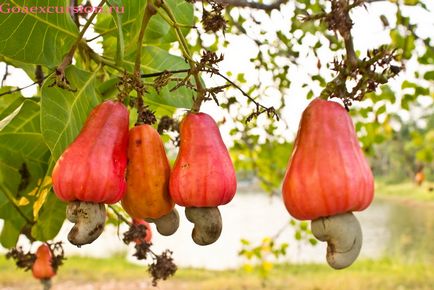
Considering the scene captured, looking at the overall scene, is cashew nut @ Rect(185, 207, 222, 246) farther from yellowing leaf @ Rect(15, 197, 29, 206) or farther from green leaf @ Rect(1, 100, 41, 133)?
yellowing leaf @ Rect(15, 197, 29, 206)

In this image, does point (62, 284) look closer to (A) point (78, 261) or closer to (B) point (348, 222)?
(A) point (78, 261)

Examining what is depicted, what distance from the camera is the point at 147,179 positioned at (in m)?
0.64

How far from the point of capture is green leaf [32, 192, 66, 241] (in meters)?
1.03

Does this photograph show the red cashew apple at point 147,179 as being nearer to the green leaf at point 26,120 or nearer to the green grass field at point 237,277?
the green leaf at point 26,120

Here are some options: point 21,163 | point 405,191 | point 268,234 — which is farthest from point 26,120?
point 405,191

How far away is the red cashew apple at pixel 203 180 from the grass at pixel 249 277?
191 inches

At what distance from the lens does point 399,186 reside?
810 inches

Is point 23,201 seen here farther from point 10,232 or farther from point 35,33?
point 35,33

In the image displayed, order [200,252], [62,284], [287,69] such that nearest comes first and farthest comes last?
1. [287,69]
2. [62,284]
3. [200,252]

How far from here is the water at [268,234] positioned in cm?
778

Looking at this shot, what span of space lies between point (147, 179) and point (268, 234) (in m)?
A: 8.88

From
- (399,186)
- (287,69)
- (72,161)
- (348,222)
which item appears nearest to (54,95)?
(72,161)

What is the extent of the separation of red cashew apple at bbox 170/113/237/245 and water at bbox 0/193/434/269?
4709 millimetres

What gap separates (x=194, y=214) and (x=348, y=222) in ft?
0.51
